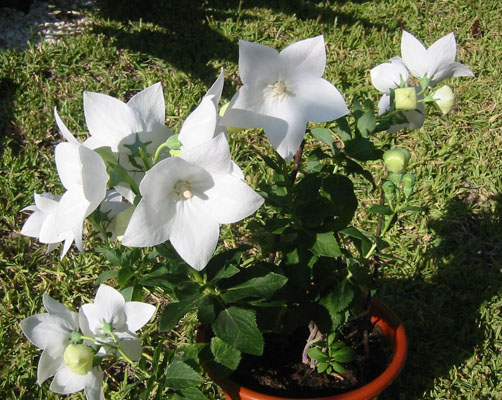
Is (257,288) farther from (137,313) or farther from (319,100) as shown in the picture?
(319,100)

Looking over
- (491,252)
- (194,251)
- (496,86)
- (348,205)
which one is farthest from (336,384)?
(496,86)

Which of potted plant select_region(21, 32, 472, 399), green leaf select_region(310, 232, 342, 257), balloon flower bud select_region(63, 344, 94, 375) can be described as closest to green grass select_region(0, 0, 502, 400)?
potted plant select_region(21, 32, 472, 399)

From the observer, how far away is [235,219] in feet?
3.64

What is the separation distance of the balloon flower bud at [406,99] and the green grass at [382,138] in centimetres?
123

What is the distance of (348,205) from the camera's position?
57.4 inches

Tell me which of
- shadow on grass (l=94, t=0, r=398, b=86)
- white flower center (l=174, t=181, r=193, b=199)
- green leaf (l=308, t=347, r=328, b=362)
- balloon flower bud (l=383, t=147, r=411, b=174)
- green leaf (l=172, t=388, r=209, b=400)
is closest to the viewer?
white flower center (l=174, t=181, r=193, b=199)

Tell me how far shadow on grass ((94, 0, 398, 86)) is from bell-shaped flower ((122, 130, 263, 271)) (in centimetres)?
201

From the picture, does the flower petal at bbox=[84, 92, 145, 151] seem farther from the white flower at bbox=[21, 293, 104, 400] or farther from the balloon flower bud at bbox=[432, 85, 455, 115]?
the balloon flower bud at bbox=[432, 85, 455, 115]

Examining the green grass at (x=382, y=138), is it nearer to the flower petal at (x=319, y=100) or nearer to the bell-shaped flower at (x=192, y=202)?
the bell-shaped flower at (x=192, y=202)

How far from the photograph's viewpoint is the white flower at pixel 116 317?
1.38m

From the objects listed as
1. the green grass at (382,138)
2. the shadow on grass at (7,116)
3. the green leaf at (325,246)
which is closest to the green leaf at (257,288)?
the green leaf at (325,246)

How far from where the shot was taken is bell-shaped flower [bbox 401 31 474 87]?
136cm

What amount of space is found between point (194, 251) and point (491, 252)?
176 centimetres

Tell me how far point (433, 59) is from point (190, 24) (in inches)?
92.9
